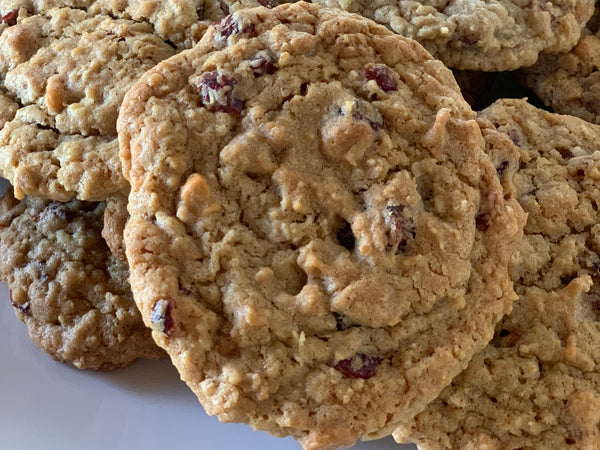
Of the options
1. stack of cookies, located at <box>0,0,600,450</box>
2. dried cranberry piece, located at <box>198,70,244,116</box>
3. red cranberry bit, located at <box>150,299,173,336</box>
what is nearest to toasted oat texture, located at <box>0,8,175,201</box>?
stack of cookies, located at <box>0,0,600,450</box>

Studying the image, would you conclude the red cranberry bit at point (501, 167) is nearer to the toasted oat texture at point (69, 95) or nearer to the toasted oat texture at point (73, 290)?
the toasted oat texture at point (69, 95)

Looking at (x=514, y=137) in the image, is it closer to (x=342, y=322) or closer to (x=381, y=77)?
(x=381, y=77)

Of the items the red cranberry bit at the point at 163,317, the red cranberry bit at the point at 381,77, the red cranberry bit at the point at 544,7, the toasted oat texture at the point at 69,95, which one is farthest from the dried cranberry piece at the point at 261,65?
the red cranberry bit at the point at 544,7

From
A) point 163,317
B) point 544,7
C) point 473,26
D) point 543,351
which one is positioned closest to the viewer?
point 163,317

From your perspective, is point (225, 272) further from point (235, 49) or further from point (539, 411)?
point (539, 411)

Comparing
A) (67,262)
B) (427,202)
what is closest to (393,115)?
(427,202)

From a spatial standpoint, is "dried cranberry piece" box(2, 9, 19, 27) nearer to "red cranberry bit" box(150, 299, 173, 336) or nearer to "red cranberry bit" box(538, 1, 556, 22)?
"red cranberry bit" box(150, 299, 173, 336)

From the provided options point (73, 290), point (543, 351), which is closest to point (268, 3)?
point (73, 290)
